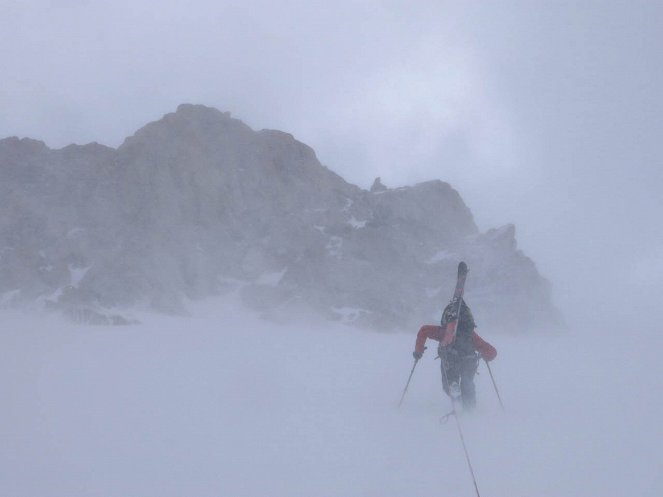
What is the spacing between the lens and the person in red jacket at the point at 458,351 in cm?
974

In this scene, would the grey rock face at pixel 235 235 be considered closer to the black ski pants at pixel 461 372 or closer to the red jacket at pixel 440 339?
the red jacket at pixel 440 339

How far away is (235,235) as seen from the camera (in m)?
87.0

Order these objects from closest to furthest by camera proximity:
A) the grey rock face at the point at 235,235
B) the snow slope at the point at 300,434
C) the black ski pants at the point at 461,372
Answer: the snow slope at the point at 300,434 < the black ski pants at the point at 461,372 < the grey rock face at the point at 235,235

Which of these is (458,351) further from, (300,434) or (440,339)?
(300,434)

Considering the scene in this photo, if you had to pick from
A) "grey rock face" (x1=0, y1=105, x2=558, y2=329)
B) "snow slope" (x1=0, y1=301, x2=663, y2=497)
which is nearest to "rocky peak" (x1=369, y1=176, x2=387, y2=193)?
"grey rock face" (x1=0, y1=105, x2=558, y2=329)

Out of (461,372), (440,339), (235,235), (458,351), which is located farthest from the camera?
(235,235)

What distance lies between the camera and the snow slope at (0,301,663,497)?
6137mm

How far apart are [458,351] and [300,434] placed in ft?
9.95

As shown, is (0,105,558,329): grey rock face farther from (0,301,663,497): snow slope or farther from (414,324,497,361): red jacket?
(414,324,497,361): red jacket

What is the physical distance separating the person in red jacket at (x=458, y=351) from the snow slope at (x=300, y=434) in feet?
1.36

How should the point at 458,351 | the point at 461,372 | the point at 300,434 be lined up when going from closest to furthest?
the point at 300,434 → the point at 461,372 → the point at 458,351

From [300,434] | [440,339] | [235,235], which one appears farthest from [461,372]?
[235,235]

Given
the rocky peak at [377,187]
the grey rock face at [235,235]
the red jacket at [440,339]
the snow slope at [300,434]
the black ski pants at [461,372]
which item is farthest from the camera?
the rocky peak at [377,187]

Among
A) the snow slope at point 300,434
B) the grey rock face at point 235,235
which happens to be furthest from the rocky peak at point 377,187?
the snow slope at point 300,434
